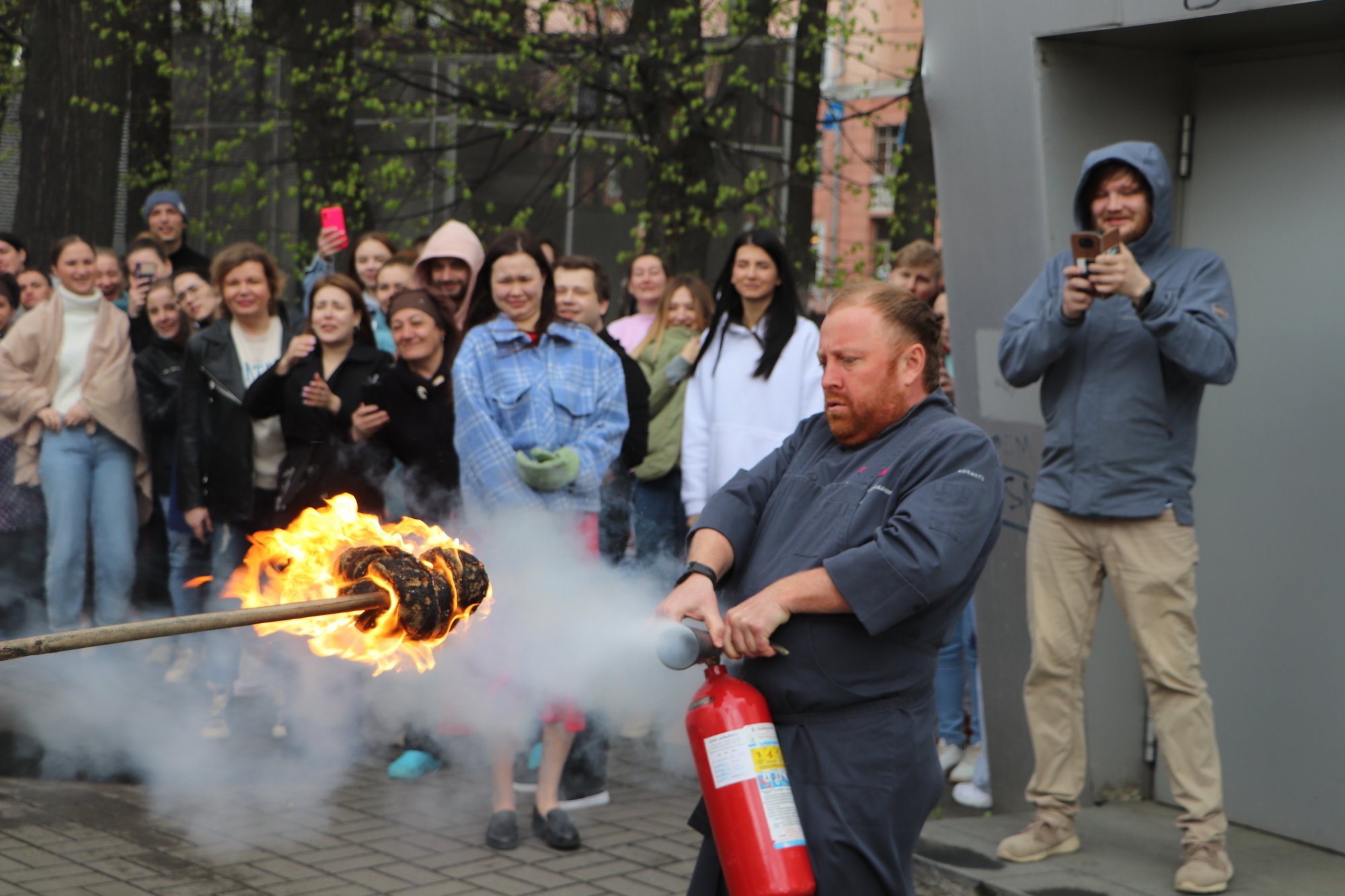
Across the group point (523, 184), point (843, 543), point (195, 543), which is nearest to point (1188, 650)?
point (843, 543)

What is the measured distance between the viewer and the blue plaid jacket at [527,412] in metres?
5.17

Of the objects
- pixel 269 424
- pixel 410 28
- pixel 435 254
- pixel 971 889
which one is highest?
pixel 410 28

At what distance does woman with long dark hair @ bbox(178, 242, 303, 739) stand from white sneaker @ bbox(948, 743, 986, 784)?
3372 mm

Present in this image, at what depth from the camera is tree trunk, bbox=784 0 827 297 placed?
41.7 ft

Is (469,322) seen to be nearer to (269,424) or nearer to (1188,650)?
(269,424)

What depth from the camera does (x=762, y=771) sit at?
2.89 metres

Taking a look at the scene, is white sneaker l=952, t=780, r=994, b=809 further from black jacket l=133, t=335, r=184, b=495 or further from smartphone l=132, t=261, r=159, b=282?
smartphone l=132, t=261, r=159, b=282

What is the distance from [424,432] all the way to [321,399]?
595mm

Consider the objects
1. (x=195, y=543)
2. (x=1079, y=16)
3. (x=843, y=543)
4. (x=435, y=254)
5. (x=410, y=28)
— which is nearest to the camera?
(x=843, y=543)

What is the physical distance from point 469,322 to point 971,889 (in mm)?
2917

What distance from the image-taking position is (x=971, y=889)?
4.64 meters

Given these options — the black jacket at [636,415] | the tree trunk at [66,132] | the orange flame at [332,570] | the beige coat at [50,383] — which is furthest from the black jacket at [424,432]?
the tree trunk at [66,132]

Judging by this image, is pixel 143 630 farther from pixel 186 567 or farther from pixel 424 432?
pixel 186 567

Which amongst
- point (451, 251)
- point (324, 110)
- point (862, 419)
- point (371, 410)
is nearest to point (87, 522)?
point (371, 410)
